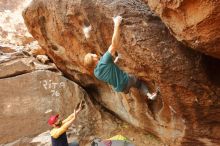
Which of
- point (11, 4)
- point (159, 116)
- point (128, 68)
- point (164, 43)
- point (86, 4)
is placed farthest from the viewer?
point (11, 4)

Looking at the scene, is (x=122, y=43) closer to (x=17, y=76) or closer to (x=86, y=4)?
(x=86, y=4)

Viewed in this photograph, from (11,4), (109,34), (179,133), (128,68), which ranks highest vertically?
(11,4)

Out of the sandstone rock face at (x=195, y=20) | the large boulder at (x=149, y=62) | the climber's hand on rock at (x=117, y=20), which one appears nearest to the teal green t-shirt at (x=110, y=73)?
the large boulder at (x=149, y=62)

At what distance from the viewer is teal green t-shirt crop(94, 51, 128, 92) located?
514cm

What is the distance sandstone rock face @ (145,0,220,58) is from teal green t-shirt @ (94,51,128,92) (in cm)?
105

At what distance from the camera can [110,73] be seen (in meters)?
5.27

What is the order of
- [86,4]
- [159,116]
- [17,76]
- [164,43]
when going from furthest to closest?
[17,76]
[159,116]
[86,4]
[164,43]

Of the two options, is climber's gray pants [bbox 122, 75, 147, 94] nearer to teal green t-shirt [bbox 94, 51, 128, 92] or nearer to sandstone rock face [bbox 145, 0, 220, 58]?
teal green t-shirt [bbox 94, 51, 128, 92]

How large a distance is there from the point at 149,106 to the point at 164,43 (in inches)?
72.0

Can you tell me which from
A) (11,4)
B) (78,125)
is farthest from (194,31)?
(11,4)

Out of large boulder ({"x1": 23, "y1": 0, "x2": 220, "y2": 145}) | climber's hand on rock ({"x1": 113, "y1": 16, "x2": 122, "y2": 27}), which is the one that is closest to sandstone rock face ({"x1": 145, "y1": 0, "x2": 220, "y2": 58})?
large boulder ({"x1": 23, "y1": 0, "x2": 220, "y2": 145})

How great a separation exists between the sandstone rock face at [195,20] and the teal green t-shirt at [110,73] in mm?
1055

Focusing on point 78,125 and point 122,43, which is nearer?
point 122,43

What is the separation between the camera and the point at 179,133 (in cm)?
627
